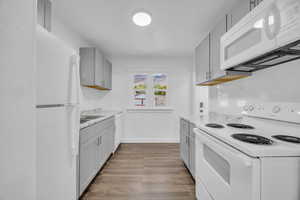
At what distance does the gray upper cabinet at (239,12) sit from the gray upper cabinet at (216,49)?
0.10m

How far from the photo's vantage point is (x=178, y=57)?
391 centimetres

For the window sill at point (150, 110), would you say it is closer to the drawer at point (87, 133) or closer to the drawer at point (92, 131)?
the drawer at point (92, 131)

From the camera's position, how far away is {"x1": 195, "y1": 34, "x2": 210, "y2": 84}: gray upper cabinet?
202 centimetres

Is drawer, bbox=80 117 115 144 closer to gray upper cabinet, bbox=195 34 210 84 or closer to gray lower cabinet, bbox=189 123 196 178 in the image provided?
gray lower cabinet, bbox=189 123 196 178

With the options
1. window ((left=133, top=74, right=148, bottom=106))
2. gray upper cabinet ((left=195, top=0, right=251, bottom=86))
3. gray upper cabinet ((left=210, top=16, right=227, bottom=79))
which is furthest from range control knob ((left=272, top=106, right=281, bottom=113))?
window ((left=133, top=74, right=148, bottom=106))

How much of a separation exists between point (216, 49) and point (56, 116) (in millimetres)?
1858

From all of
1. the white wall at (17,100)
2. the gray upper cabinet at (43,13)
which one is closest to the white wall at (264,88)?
the white wall at (17,100)

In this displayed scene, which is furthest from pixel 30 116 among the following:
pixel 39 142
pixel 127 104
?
pixel 127 104

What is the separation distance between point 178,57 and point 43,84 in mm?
3533

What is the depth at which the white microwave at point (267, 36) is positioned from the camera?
2.56 feet

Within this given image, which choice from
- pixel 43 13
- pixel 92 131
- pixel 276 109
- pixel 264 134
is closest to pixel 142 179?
pixel 92 131

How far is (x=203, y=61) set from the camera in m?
2.18

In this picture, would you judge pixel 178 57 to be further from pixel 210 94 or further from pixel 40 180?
pixel 40 180

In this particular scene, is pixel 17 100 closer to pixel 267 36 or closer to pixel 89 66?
pixel 267 36
